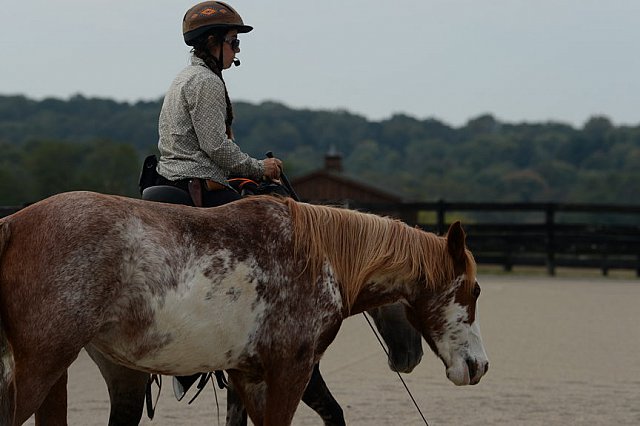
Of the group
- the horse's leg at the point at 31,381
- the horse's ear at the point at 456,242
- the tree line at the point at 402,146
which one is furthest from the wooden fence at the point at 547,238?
the horse's leg at the point at 31,381

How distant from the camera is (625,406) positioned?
7.36m

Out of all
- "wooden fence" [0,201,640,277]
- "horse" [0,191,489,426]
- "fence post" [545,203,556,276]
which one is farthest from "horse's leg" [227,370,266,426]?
"fence post" [545,203,556,276]

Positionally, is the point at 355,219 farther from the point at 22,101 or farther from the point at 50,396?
the point at 22,101

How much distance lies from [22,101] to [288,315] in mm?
55832

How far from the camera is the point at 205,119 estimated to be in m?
4.62

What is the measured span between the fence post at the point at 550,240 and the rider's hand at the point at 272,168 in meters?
15.5

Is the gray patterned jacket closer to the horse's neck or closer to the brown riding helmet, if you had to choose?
the brown riding helmet

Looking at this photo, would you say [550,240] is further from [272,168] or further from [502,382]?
[272,168]

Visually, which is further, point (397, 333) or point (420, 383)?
point (420, 383)

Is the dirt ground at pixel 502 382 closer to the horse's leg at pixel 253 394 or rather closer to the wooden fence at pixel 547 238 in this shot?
the horse's leg at pixel 253 394

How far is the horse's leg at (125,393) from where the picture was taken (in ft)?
15.9

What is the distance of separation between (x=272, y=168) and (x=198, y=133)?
478 millimetres

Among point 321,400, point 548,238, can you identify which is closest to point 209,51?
point 321,400

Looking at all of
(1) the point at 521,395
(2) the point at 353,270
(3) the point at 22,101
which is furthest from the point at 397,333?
(3) the point at 22,101
